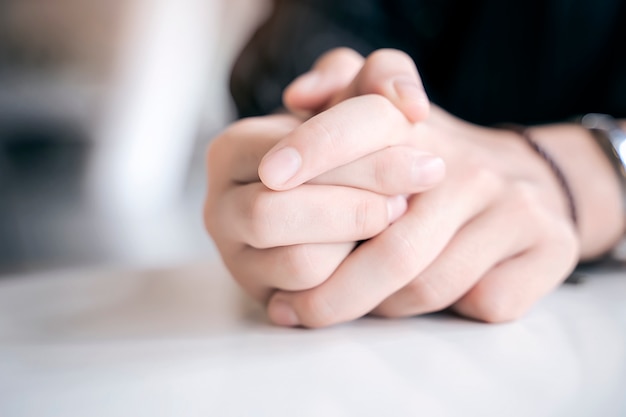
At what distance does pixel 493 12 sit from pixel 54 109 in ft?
5.72

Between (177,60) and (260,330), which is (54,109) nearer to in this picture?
(177,60)

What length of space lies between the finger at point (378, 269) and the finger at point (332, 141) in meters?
0.05

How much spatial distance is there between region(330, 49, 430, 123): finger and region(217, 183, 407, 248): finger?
0.07m

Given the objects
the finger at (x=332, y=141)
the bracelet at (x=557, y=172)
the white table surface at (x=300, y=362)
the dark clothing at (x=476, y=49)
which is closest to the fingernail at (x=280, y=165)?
the finger at (x=332, y=141)

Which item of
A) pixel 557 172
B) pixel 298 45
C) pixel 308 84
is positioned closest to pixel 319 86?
pixel 308 84

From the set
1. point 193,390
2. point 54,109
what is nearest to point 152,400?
point 193,390

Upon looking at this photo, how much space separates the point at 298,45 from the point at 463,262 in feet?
1.77

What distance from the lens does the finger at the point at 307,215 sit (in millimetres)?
365

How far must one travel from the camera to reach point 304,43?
859 mm

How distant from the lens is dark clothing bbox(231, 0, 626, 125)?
0.70 meters

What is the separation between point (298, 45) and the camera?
85cm

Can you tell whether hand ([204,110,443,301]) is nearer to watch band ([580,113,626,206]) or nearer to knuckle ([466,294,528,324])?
knuckle ([466,294,528,324])

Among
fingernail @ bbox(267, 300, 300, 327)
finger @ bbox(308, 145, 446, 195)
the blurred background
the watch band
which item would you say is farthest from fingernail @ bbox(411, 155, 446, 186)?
the blurred background

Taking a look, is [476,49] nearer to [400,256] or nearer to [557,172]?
[557,172]
